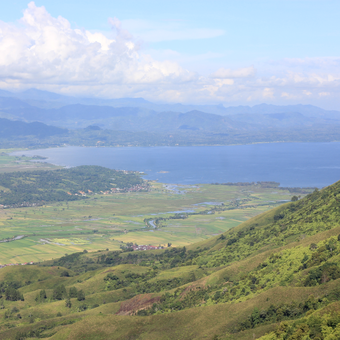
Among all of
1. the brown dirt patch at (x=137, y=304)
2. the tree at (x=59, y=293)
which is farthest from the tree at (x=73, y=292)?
A: the brown dirt patch at (x=137, y=304)

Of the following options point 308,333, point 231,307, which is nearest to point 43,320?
point 231,307

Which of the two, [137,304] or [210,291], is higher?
[210,291]

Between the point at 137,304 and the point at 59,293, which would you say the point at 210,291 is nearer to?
the point at 137,304

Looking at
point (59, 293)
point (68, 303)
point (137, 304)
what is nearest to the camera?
point (137, 304)

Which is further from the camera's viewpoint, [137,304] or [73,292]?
[73,292]

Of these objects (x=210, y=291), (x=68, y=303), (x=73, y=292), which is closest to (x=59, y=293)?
(x=73, y=292)

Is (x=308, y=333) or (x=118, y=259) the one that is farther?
(x=118, y=259)

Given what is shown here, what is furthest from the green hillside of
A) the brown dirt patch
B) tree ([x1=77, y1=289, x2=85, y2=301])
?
tree ([x1=77, y1=289, x2=85, y2=301])

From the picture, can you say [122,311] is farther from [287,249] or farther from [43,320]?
[287,249]

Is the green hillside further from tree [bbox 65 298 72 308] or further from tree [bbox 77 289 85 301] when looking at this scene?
tree [bbox 77 289 85 301]
